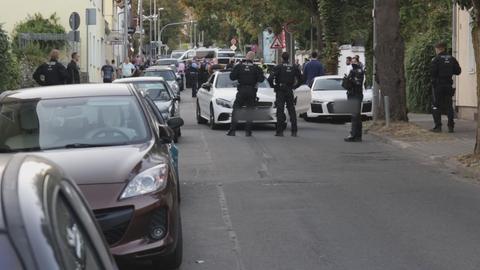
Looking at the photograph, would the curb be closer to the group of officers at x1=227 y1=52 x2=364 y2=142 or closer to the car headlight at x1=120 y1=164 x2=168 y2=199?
the group of officers at x1=227 y1=52 x2=364 y2=142

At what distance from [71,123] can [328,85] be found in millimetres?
15826

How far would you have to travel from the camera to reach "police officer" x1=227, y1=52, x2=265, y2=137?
16.8 meters

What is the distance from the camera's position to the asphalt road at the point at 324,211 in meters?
6.56

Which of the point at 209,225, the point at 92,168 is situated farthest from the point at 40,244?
the point at 209,225

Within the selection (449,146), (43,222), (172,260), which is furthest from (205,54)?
(43,222)

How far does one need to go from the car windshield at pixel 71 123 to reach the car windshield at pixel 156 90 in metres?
9.42

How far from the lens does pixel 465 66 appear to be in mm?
21125

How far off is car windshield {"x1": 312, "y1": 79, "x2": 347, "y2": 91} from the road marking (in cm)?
1192

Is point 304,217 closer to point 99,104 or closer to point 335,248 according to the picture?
point 335,248

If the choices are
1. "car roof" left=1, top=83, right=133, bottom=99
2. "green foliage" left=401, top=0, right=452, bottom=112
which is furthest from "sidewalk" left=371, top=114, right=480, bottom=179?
"car roof" left=1, top=83, right=133, bottom=99

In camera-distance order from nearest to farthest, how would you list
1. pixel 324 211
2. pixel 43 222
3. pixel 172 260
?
pixel 43 222 → pixel 172 260 → pixel 324 211

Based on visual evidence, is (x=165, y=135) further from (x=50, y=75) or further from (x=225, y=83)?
(x=225, y=83)

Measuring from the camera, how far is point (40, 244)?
188 cm

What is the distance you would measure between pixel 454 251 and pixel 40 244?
5.43m
